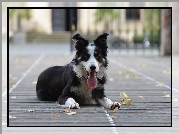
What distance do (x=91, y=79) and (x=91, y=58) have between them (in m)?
0.35

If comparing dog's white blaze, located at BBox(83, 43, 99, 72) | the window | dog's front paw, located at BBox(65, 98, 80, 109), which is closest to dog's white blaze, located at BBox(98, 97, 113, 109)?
dog's front paw, located at BBox(65, 98, 80, 109)

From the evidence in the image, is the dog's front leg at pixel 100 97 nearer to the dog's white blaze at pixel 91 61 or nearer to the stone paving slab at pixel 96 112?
the stone paving slab at pixel 96 112

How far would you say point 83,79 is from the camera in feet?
20.2

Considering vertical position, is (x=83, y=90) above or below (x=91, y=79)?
below

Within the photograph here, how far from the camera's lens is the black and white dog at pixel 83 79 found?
588 centimetres

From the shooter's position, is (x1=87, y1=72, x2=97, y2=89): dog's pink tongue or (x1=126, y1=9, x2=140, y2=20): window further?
(x1=126, y1=9, x2=140, y2=20): window

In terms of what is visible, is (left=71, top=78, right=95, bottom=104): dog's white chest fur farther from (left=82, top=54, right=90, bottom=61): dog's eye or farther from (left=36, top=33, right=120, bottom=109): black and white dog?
(left=82, top=54, right=90, bottom=61): dog's eye

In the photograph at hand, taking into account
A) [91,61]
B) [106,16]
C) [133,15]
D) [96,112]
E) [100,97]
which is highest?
[133,15]

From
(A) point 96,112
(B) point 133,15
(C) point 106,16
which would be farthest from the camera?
(B) point 133,15

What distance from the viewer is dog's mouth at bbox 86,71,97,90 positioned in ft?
19.7

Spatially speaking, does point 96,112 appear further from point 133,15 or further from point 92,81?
point 133,15

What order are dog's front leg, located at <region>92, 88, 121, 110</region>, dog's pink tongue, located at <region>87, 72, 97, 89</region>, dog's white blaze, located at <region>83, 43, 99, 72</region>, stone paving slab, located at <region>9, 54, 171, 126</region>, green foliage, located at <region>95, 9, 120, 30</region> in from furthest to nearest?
1. green foliage, located at <region>95, 9, 120, 30</region>
2. dog's front leg, located at <region>92, 88, 121, 110</region>
3. dog's pink tongue, located at <region>87, 72, 97, 89</region>
4. dog's white blaze, located at <region>83, 43, 99, 72</region>
5. stone paving slab, located at <region>9, 54, 171, 126</region>

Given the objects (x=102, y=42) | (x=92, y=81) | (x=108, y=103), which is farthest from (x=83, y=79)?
(x=102, y=42)

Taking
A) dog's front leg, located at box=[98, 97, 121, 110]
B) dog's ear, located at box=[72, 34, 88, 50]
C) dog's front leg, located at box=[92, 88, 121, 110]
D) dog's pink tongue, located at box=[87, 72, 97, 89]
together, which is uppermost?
dog's ear, located at box=[72, 34, 88, 50]
